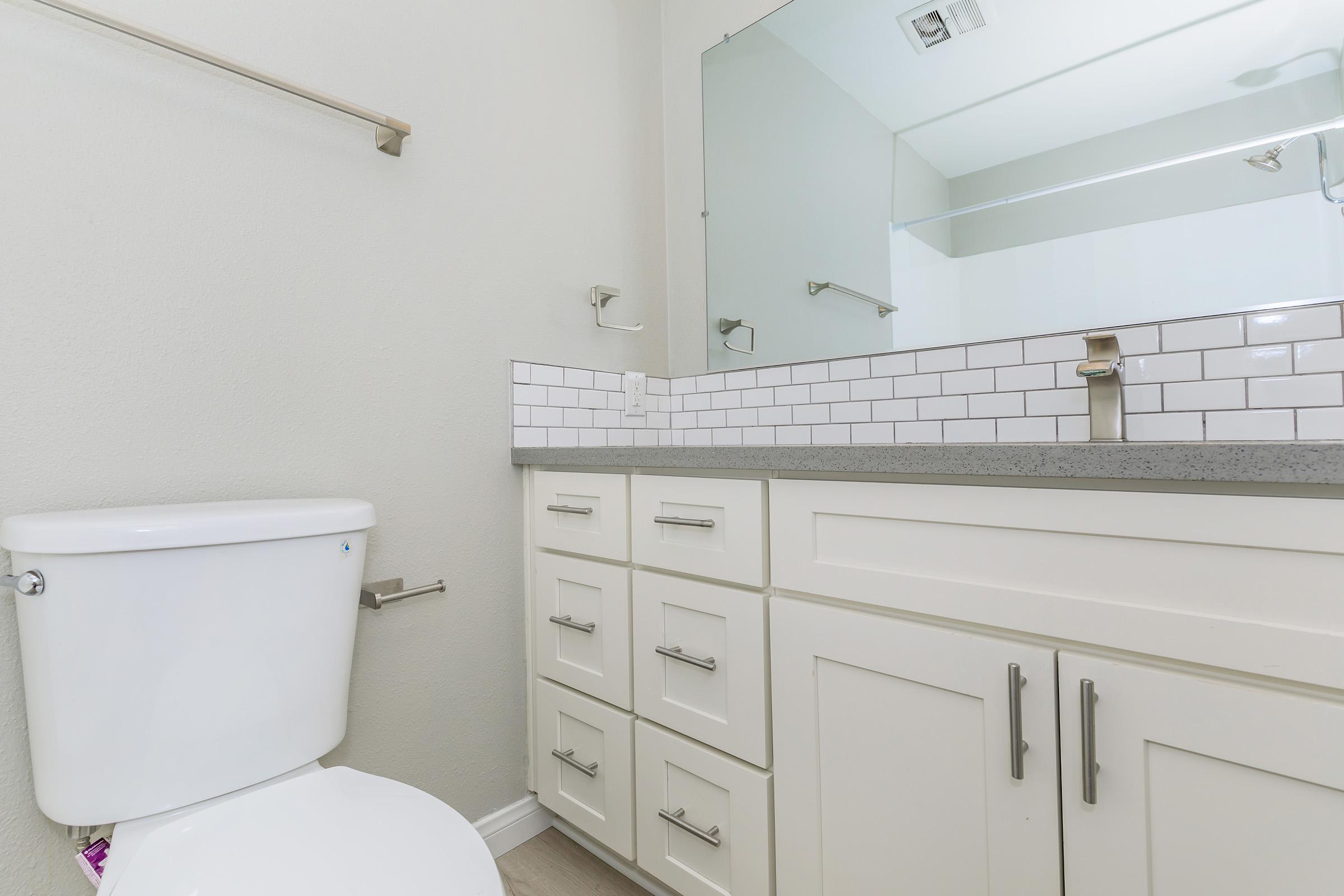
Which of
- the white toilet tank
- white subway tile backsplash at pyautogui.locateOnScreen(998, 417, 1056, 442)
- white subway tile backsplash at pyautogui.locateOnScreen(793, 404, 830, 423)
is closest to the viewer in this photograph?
the white toilet tank

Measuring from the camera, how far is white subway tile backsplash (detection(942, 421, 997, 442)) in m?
1.20

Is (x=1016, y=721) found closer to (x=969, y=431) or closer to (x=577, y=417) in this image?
(x=969, y=431)

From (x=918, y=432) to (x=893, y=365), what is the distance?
16 centimetres

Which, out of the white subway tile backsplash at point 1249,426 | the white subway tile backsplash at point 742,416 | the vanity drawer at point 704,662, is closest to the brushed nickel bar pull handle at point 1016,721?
the vanity drawer at point 704,662

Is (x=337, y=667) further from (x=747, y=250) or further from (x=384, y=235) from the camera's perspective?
(x=747, y=250)

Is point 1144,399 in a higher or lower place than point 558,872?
higher

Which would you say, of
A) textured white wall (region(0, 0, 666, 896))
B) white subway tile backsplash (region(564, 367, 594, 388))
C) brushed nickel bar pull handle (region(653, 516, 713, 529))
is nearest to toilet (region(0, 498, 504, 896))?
textured white wall (region(0, 0, 666, 896))

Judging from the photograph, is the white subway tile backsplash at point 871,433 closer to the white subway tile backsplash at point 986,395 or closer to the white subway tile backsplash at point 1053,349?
the white subway tile backsplash at point 986,395

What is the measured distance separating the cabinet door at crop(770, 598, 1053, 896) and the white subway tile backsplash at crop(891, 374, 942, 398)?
61 cm

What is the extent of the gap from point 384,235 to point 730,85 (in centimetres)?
104

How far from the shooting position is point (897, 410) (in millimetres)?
1342

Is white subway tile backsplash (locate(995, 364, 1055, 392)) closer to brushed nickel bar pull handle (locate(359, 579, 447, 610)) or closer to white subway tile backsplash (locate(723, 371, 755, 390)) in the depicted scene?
white subway tile backsplash (locate(723, 371, 755, 390))

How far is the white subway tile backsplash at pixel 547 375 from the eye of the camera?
148 centimetres

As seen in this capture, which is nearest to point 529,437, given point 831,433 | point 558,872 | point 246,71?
point 831,433
